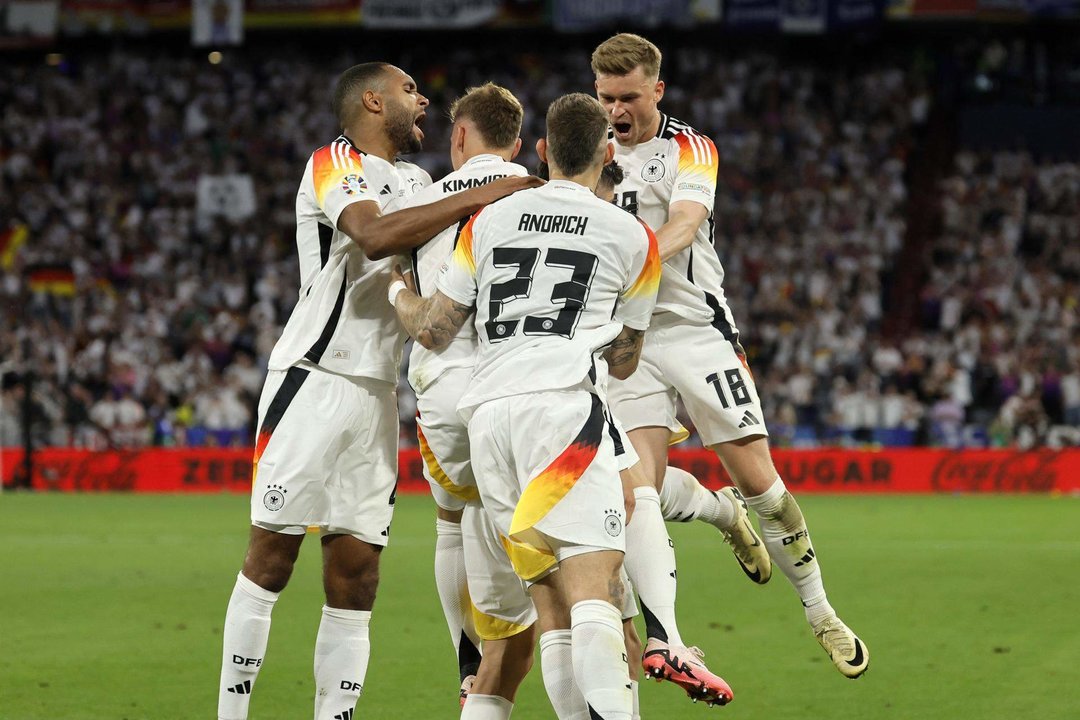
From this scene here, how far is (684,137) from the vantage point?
6617 millimetres

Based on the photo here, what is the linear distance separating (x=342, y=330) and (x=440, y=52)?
83.6 feet

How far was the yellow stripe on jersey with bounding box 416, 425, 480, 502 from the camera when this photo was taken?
223 inches

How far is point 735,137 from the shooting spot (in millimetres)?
27688

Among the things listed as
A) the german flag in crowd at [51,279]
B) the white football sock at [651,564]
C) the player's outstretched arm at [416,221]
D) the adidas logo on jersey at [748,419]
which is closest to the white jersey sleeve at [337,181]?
the player's outstretched arm at [416,221]

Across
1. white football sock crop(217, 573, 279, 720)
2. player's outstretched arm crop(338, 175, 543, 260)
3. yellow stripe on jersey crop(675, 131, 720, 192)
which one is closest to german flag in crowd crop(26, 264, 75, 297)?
yellow stripe on jersey crop(675, 131, 720, 192)

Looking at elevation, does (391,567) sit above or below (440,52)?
below

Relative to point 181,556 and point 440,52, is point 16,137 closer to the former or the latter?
point 440,52

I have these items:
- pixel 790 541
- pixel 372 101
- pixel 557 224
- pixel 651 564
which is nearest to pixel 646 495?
pixel 651 564

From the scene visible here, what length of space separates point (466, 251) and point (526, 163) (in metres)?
20.8

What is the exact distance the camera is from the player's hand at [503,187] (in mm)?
5152

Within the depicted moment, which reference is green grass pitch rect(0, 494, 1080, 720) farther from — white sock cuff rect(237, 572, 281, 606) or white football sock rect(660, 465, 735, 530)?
white sock cuff rect(237, 572, 281, 606)

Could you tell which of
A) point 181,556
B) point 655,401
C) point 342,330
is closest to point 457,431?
point 342,330

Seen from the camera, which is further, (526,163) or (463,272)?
(526,163)

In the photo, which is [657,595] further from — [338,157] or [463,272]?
[338,157]
